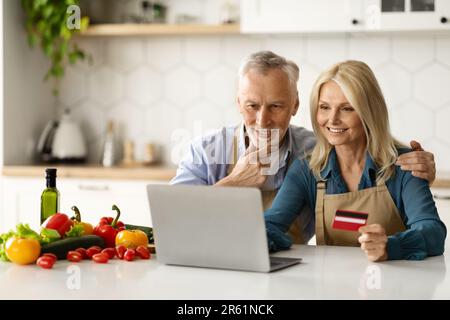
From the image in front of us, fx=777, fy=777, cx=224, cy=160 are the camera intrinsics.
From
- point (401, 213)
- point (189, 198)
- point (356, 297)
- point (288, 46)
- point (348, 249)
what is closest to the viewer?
point (356, 297)

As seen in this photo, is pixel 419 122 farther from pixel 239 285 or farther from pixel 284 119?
pixel 239 285

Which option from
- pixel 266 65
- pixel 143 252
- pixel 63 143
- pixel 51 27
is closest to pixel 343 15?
pixel 266 65

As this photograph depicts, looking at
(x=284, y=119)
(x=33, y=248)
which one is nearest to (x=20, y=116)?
(x=284, y=119)

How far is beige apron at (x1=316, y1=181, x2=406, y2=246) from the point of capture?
90.5 inches

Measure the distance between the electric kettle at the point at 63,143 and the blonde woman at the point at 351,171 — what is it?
2257mm

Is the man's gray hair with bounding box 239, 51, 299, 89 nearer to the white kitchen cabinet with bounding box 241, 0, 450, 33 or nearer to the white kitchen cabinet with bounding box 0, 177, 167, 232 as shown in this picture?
the white kitchen cabinet with bounding box 241, 0, 450, 33

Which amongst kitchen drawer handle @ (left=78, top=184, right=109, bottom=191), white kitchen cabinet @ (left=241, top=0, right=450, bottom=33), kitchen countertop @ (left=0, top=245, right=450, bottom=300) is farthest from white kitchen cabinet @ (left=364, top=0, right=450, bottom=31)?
A: kitchen countertop @ (left=0, top=245, right=450, bottom=300)

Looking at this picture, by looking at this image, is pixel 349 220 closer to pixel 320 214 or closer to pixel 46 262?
pixel 320 214

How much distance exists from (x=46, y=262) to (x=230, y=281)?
0.45m

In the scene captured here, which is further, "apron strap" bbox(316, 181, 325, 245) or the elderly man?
the elderly man

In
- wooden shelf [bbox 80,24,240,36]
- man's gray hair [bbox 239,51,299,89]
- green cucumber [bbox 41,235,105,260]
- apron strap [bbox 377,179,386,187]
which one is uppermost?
wooden shelf [bbox 80,24,240,36]

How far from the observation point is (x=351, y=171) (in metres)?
2.40

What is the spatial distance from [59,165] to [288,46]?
56.3 inches

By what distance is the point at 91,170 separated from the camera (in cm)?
400
